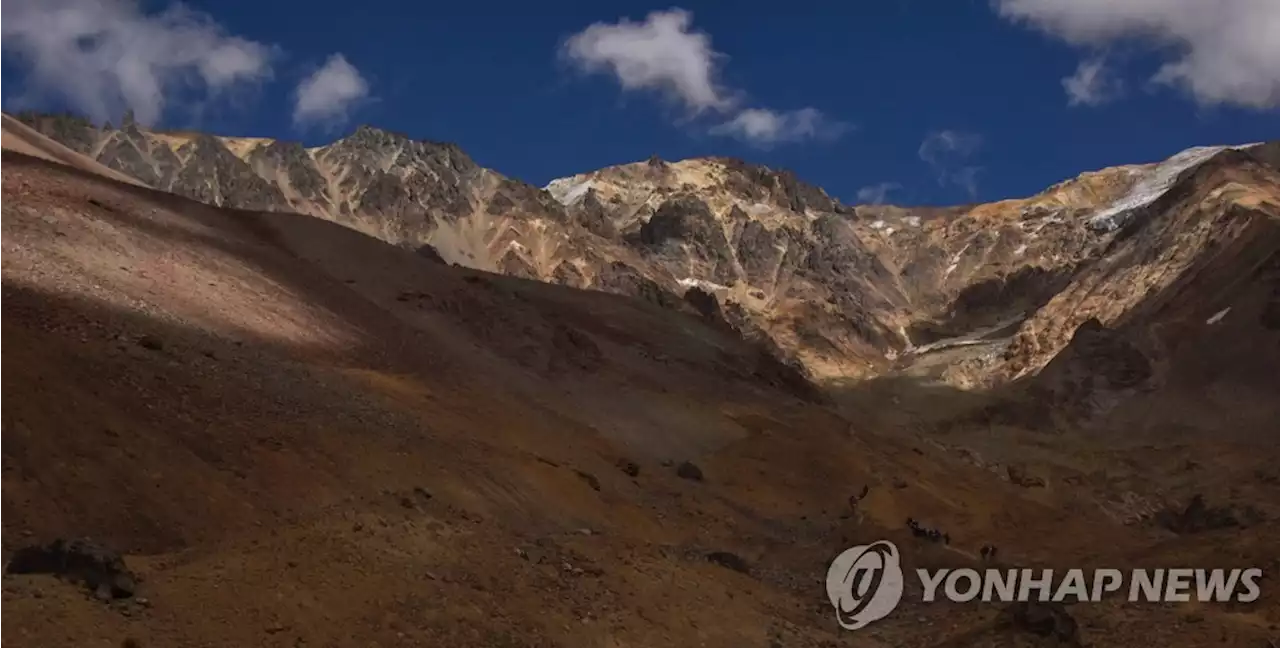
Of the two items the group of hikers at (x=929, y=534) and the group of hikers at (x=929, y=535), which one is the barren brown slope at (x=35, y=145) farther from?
the group of hikers at (x=929, y=535)

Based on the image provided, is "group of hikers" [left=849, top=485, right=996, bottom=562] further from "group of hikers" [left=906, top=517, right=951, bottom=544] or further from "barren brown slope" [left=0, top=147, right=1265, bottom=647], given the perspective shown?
"barren brown slope" [left=0, top=147, right=1265, bottom=647]

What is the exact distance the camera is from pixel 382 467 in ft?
63.6

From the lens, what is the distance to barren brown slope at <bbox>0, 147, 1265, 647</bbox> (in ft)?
42.6

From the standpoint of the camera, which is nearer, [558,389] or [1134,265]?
[558,389]

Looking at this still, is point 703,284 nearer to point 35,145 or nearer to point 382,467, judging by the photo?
point 35,145

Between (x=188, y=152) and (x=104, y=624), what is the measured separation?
150914 millimetres

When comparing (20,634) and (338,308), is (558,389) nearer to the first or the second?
(338,308)

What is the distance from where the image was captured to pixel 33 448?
14352 mm

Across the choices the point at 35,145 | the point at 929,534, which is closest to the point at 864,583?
the point at 929,534

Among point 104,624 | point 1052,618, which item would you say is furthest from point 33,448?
point 1052,618

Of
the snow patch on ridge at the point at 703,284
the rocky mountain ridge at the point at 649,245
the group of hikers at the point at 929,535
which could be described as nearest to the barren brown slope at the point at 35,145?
the group of hikers at the point at 929,535
